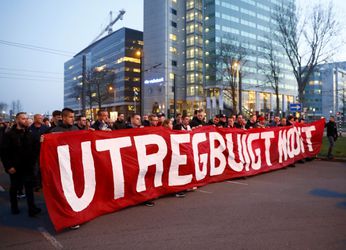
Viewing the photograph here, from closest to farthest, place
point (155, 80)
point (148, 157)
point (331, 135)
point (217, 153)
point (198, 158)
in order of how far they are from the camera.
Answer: point (148, 157), point (198, 158), point (217, 153), point (331, 135), point (155, 80)

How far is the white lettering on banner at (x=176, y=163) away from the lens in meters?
6.80

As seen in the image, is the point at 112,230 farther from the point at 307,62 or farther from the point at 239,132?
the point at 307,62

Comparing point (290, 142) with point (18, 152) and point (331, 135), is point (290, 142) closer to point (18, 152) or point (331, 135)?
point (331, 135)

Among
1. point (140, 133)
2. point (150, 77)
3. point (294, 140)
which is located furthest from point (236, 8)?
point (140, 133)

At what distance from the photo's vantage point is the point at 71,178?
16.5ft

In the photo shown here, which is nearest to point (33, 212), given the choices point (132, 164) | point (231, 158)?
point (132, 164)

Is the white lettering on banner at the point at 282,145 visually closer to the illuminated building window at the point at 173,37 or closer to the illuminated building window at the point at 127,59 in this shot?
the illuminated building window at the point at 173,37

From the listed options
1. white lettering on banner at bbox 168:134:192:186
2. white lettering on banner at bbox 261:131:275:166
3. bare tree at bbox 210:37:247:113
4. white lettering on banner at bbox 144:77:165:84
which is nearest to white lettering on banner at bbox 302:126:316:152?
white lettering on banner at bbox 261:131:275:166

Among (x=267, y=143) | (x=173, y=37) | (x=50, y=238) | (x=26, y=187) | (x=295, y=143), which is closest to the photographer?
(x=50, y=238)

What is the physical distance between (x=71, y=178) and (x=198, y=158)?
336cm

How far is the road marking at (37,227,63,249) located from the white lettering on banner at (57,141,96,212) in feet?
1.71

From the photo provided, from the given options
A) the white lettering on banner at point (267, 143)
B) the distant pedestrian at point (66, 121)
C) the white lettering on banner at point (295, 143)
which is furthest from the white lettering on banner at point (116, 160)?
the white lettering on banner at point (295, 143)

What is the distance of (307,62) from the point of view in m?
27.4

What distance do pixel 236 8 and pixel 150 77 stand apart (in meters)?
29.7
